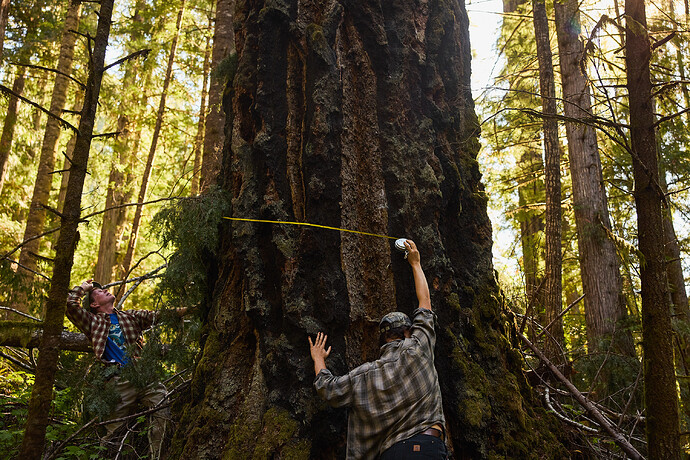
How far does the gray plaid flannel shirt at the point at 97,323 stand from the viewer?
484 centimetres

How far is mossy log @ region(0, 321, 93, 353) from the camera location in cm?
523

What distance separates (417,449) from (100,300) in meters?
3.80

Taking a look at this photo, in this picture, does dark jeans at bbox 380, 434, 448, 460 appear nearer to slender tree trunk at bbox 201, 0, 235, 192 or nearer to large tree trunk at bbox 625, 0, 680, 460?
Result: large tree trunk at bbox 625, 0, 680, 460

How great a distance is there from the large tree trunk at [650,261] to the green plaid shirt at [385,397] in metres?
1.67

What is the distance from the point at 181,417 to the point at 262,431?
3.04 feet

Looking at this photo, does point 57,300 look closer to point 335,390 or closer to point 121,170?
point 335,390

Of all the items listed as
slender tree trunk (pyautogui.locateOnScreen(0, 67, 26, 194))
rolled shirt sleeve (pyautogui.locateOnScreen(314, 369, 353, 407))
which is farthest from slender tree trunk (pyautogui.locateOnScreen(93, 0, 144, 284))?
rolled shirt sleeve (pyautogui.locateOnScreen(314, 369, 353, 407))

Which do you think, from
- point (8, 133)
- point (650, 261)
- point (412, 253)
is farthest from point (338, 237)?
Answer: point (8, 133)

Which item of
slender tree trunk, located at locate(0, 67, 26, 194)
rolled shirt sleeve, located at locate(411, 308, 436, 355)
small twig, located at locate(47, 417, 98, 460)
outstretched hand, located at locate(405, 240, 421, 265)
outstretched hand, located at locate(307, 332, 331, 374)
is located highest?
slender tree trunk, located at locate(0, 67, 26, 194)

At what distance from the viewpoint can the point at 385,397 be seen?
3.12 meters

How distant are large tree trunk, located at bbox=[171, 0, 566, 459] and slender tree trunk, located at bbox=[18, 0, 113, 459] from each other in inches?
40.7

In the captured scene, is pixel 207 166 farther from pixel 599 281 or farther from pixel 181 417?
pixel 599 281

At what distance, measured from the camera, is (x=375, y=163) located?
3932mm

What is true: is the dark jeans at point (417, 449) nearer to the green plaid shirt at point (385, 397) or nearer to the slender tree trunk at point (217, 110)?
the green plaid shirt at point (385, 397)
